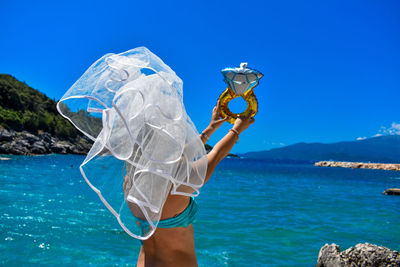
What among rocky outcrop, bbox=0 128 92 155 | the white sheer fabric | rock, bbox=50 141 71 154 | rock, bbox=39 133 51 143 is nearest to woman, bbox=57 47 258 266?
the white sheer fabric

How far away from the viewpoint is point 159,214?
4.90ft

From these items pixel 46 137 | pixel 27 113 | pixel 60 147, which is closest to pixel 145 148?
pixel 46 137

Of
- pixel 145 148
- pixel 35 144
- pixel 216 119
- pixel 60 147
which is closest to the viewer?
pixel 145 148

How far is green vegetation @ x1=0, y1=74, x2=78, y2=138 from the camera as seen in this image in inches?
2151

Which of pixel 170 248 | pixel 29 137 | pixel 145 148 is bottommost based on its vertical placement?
pixel 170 248

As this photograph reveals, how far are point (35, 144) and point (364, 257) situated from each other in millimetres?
57174

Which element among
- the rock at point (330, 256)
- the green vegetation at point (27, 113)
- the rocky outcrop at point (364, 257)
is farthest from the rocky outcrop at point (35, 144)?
the rocky outcrop at point (364, 257)

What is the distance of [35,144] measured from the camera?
54375 mm

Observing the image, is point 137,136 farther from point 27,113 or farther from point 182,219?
point 27,113

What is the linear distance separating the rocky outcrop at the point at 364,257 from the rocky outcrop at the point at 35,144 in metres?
48.1

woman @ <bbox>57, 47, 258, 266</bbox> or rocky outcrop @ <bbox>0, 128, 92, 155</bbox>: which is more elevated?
rocky outcrop @ <bbox>0, 128, 92, 155</bbox>

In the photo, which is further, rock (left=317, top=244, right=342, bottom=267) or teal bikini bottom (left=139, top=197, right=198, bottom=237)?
rock (left=317, top=244, right=342, bottom=267)

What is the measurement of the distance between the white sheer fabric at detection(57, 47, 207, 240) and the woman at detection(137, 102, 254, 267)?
0.29ft

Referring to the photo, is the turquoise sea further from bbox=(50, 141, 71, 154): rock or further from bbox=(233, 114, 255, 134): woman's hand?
bbox=(50, 141, 71, 154): rock
